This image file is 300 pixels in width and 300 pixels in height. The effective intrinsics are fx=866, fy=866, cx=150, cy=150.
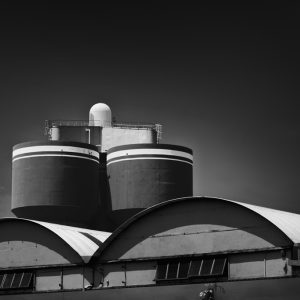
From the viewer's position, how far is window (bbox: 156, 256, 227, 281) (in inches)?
1639

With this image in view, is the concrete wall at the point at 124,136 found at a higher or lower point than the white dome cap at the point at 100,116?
lower

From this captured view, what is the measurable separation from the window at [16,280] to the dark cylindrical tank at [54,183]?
66.2 feet

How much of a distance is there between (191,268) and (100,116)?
38395mm

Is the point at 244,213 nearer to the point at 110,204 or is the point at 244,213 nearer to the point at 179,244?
the point at 179,244

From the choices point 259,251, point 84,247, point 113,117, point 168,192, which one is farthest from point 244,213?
point 113,117

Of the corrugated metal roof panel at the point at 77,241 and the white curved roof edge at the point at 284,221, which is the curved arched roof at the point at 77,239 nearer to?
the corrugated metal roof panel at the point at 77,241

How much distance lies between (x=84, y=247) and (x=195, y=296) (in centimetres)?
1343

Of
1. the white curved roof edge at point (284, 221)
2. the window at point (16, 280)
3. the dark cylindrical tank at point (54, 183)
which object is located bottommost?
the window at point (16, 280)

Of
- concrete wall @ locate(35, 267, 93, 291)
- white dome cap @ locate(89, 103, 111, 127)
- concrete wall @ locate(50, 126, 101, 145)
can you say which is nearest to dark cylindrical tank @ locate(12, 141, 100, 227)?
concrete wall @ locate(50, 126, 101, 145)

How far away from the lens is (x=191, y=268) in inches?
1667

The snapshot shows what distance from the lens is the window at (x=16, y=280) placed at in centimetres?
4703

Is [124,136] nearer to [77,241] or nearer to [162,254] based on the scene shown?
[77,241]

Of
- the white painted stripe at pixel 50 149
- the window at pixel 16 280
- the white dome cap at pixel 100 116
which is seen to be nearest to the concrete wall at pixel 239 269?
the window at pixel 16 280

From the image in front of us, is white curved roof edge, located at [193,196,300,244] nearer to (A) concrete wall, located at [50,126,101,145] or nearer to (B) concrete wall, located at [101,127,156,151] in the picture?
(B) concrete wall, located at [101,127,156,151]
